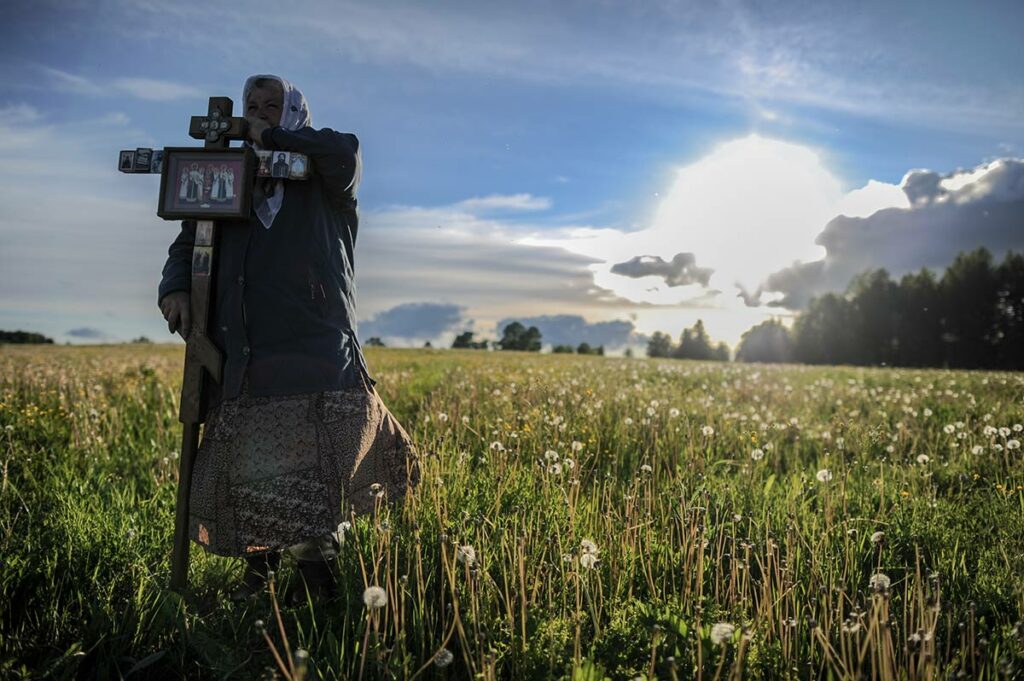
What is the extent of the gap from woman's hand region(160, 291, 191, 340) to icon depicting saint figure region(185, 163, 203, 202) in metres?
0.49

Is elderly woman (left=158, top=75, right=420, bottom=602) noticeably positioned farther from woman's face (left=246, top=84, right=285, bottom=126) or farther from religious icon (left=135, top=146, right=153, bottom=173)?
religious icon (left=135, top=146, right=153, bottom=173)

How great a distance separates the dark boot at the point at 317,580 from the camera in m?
3.40

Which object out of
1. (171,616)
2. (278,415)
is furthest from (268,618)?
(278,415)

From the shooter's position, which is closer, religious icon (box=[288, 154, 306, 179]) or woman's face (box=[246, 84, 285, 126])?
religious icon (box=[288, 154, 306, 179])

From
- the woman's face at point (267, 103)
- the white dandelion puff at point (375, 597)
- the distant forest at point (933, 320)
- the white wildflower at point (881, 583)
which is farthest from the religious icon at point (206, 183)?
the distant forest at point (933, 320)

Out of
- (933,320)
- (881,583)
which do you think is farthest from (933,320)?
(881,583)

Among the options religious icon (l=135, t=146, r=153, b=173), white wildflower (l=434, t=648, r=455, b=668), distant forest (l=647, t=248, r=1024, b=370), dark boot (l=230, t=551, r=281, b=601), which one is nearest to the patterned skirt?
dark boot (l=230, t=551, r=281, b=601)

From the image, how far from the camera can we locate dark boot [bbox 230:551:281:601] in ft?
11.4

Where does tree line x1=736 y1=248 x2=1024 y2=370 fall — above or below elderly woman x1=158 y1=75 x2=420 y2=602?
above

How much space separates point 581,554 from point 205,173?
8.36ft

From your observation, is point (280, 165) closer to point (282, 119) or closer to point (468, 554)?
point (282, 119)

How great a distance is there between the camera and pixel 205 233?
3418mm

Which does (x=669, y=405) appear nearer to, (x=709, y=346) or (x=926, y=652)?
(x=926, y=652)

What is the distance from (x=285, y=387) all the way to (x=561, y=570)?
1.60 m
